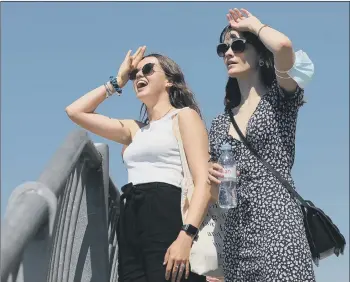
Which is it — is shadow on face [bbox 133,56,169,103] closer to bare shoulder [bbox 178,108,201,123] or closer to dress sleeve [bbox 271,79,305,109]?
bare shoulder [bbox 178,108,201,123]

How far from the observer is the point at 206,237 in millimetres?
3318

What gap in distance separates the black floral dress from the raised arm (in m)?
1.01

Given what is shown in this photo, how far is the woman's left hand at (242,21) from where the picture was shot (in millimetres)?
3133

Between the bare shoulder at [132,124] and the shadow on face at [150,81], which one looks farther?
the bare shoulder at [132,124]

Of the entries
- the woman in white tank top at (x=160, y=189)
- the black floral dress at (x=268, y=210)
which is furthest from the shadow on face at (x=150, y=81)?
the black floral dress at (x=268, y=210)

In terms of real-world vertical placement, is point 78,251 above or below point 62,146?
below

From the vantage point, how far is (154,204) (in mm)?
3367

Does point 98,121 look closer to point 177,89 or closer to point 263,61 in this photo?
point 177,89

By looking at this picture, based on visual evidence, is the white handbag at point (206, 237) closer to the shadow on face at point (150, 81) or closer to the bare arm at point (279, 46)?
the shadow on face at point (150, 81)

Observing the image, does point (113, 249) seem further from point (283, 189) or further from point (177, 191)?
point (283, 189)

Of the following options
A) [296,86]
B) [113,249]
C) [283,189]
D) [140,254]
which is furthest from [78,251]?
[296,86]

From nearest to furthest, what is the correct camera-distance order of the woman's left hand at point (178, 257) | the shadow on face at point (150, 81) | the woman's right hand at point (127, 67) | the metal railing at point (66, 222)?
the metal railing at point (66, 222)
the woman's left hand at point (178, 257)
the shadow on face at point (150, 81)
the woman's right hand at point (127, 67)

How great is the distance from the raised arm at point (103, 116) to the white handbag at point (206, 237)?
56 cm

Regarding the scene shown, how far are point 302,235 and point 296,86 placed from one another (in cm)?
70
